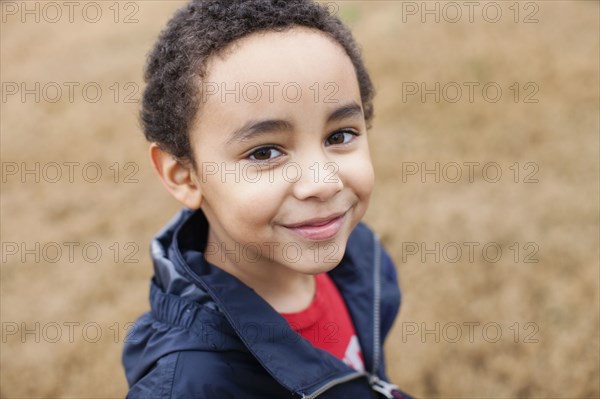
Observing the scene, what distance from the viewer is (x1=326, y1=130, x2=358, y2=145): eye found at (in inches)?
53.0

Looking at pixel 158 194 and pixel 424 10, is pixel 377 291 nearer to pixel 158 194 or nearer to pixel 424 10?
pixel 158 194

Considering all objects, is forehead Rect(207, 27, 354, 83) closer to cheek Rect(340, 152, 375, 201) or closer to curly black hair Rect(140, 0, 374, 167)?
curly black hair Rect(140, 0, 374, 167)

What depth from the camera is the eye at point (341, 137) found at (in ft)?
4.42

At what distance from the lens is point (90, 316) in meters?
2.76

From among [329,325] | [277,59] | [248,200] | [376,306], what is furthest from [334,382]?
[277,59]

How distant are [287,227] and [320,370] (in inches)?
13.5

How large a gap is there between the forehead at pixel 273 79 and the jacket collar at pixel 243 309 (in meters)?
0.35

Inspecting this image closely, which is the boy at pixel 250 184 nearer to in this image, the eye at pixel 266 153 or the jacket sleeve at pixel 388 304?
the eye at pixel 266 153

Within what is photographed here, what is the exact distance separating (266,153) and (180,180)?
31 centimetres

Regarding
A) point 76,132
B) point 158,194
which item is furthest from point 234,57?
point 76,132

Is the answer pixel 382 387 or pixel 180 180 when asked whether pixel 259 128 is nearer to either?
pixel 180 180

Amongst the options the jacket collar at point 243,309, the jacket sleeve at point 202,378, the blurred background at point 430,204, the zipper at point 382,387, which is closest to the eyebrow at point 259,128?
the jacket collar at point 243,309

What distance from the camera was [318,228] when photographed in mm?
1313

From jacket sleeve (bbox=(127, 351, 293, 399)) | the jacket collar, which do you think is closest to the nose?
the jacket collar
